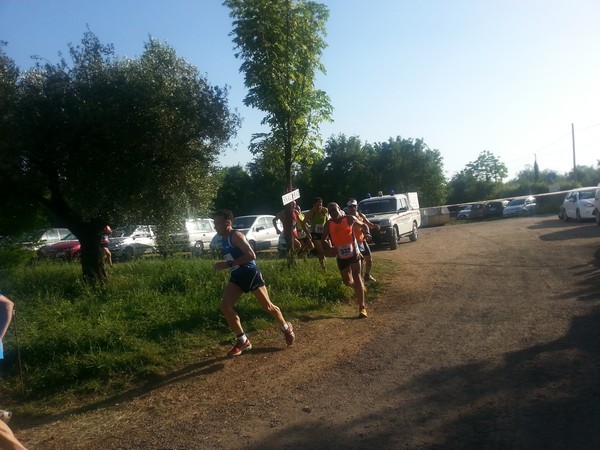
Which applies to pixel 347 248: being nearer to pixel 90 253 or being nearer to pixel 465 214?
pixel 90 253

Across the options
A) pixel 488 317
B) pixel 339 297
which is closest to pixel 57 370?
pixel 339 297

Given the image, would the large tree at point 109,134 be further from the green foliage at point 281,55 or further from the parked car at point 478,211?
the parked car at point 478,211

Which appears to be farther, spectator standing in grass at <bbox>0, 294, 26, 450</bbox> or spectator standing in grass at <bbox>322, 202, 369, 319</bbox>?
spectator standing in grass at <bbox>322, 202, 369, 319</bbox>

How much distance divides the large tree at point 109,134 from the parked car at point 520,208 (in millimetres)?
34217

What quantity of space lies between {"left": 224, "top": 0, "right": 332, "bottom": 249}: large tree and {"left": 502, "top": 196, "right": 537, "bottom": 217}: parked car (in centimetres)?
3238

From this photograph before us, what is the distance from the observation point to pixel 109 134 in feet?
31.4

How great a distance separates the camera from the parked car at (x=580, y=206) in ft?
84.5

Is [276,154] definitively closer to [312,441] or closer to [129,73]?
[129,73]

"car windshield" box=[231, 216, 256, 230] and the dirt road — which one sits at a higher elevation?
"car windshield" box=[231, 216, 256, 230]

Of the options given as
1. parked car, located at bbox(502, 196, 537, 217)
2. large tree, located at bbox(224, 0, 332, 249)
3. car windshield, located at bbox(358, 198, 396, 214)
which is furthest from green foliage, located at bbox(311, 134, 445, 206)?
large tree, located at bbox(224, 0, 332, 249)

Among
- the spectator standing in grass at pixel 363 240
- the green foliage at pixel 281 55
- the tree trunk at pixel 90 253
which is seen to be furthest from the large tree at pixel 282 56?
the tree trunk at pixel 90 253

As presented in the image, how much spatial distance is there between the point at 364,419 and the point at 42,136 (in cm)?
696

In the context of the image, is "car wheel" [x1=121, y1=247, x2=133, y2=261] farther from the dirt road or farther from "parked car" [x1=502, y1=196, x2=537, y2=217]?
"parked car" [x1=502, y1=196, x2=537, y2=217]

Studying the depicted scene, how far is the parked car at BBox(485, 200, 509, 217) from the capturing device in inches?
1715
